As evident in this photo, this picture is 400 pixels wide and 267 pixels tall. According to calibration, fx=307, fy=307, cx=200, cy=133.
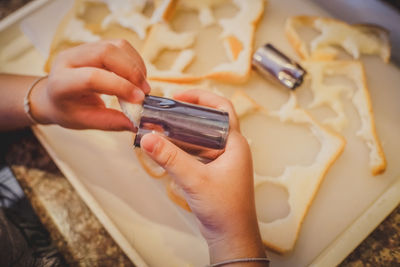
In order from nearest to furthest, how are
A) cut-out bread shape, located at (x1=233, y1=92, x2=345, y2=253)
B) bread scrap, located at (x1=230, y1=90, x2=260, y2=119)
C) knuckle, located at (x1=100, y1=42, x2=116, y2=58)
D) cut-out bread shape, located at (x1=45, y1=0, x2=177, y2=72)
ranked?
knuckle, located at (x1=100, y1=42, x2=116, y2=58) < cut-out bread shape, located at (x1=233, y1=92, x2=345, y2=253) < bread scrap, located at (x1=230, y1=90, x2=260, y2=119) < cut-out bread shape, located at (x1=45, y1=0, x2=177, y2=72)

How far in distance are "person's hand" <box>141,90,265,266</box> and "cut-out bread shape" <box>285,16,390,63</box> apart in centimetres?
50

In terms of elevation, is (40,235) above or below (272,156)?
below

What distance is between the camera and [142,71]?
74cm

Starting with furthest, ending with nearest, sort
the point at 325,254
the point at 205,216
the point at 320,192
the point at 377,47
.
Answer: the point at 377,47
the point at 320,192
the point at 325,254
the point at 205,216

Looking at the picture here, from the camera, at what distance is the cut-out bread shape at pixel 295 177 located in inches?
31.6

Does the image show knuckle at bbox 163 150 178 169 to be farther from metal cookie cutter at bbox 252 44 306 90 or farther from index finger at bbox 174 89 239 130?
metal cookie cutter at bbox 252 44 306 90

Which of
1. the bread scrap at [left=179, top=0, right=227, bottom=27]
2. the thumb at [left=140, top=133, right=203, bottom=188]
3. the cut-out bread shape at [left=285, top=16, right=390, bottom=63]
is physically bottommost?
the thumb at [left=140, top=133, right=203, bottom=188]

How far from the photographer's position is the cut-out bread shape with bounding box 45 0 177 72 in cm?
102

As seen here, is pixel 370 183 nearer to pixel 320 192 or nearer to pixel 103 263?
pixel 320 192

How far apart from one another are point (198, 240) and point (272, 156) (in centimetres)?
32

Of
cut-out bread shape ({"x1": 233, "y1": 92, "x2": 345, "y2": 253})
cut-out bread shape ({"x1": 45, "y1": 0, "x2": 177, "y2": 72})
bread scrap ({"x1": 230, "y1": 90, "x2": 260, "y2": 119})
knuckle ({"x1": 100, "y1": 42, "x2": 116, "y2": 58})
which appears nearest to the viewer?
knuckle ({"x1": 100, "y1": 42, "x2": 116, "y2": 58})

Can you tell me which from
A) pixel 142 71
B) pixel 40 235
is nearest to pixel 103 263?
pixel 40 235

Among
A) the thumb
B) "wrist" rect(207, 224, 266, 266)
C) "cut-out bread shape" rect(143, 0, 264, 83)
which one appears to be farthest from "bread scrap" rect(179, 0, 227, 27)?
"wrist" rect(207, 224, 266, 266)

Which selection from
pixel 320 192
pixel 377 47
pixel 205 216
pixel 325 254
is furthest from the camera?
pixel 377 47
